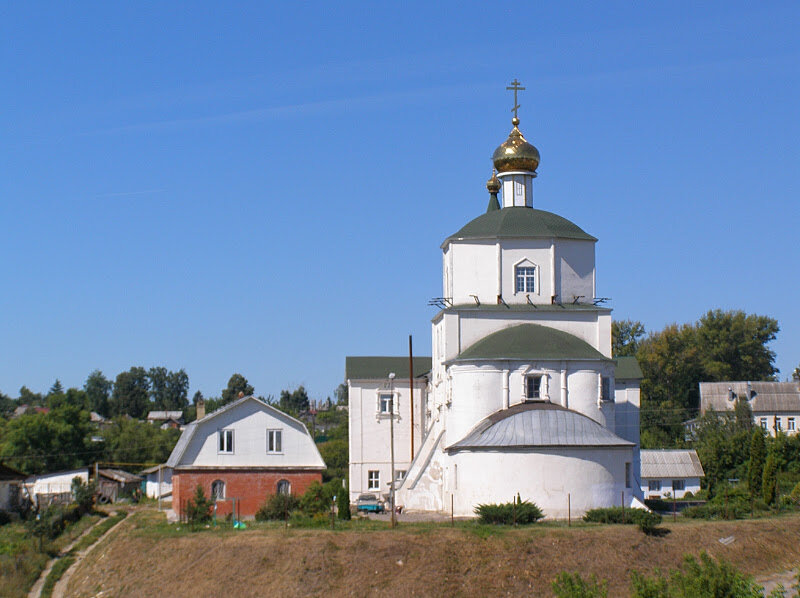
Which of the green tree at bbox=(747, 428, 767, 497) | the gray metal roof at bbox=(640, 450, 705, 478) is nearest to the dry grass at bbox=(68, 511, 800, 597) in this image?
the green tree at bbox=(747, 428, 767, 497)

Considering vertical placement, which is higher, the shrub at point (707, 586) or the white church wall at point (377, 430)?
the white church wall at point (377, 430)

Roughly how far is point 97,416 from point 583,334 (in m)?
83.5

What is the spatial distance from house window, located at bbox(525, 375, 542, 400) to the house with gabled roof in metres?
7.59

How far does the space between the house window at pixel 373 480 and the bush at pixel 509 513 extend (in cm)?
1425

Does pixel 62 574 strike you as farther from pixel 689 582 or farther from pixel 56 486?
pixel 689 582

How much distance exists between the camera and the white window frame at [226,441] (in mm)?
39938

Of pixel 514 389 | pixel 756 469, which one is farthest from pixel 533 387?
pixel 756 469

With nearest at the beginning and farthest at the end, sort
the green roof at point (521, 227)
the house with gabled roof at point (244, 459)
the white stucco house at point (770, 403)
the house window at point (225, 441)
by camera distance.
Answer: the house with gabled roof at point (244, 459)
the house window at point (225, 441)
the green roof at point (521, 227)
the white stucco house at point (770, 403)

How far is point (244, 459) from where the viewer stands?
3994 cm

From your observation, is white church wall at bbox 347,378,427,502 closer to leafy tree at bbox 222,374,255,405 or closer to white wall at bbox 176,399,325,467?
white wall at bbox 176,399,325,467

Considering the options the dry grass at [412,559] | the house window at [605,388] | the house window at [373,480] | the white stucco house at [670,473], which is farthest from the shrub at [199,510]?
the white stucco house at [670,473]

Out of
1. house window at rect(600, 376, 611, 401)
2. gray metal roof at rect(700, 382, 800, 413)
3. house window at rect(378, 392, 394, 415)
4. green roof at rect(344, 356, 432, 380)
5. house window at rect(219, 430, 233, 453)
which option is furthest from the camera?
gray metal roof at rect(700, 382, 800, 413)

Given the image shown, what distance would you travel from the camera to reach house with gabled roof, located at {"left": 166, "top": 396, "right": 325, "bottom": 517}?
39.4 metres

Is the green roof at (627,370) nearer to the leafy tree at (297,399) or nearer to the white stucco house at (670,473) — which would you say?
the white stucco house at (670,473)
